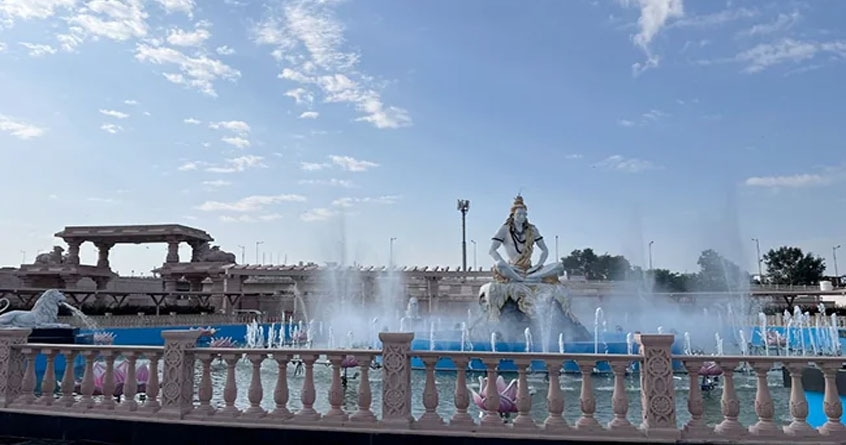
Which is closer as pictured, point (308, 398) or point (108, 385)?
point (308, 398)

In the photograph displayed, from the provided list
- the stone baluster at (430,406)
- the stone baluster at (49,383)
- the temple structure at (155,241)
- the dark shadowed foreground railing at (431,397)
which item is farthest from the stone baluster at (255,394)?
the temple structure at (155,241)

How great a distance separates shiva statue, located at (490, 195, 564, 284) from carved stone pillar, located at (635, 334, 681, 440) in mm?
9382

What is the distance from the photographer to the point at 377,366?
1244 cm

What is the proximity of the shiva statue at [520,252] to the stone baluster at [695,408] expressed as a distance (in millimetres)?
9300

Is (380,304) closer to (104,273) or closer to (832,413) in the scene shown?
(104,273)

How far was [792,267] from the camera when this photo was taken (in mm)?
59000

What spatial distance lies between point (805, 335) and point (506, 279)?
566 inches

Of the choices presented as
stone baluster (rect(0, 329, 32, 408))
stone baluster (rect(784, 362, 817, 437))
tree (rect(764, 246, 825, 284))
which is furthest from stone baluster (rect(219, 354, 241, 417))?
tree (rect(764, 246, 825, 284))

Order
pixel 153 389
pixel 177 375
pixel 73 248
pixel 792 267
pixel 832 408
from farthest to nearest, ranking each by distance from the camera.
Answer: pixel 792 267
pixel 73 248
pixel 153 389
pixel 177 375
pixel 832 408

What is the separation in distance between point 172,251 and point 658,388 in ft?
156

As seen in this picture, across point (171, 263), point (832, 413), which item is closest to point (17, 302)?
point (171, 263)

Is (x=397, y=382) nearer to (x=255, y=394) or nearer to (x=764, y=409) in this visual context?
(x=255, y=394)

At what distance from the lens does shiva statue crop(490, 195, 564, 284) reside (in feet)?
46.0

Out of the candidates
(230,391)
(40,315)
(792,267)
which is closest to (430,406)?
(230,391)
